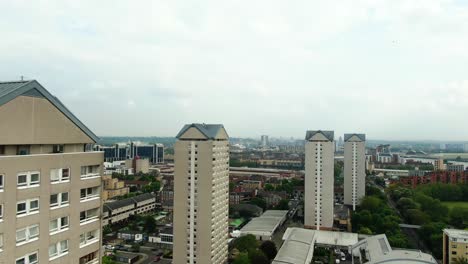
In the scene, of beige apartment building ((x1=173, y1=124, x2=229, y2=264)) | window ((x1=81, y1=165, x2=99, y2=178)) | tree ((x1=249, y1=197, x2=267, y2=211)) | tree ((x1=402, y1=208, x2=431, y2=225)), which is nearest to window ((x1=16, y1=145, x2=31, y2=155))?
window ((x1=81, y1=165, x2=99, y2=178))

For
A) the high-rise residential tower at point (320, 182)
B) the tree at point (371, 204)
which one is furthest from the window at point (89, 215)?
the tree at point (371, 204)

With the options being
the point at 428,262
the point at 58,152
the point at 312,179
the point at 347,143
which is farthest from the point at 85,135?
the point at 347,143

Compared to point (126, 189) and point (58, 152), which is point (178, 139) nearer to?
point (58, 152)

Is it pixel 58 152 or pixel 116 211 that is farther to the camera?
pixel 116 211

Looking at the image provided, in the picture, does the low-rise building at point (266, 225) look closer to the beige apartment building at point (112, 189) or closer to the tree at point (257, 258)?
the tree at point (257, 258)

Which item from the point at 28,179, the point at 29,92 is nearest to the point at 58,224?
the point at 28,179

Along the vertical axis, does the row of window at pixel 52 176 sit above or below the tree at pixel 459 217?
above
